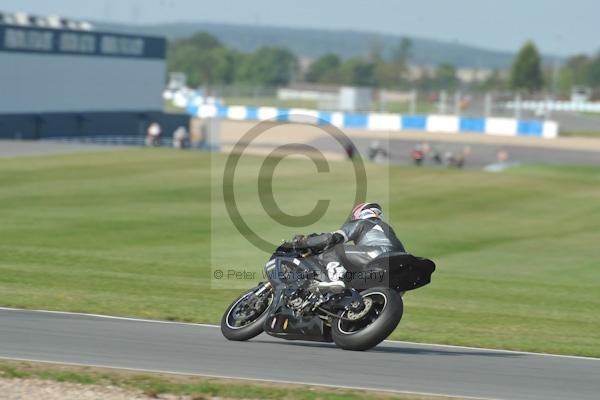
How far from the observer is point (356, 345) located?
10781 mm

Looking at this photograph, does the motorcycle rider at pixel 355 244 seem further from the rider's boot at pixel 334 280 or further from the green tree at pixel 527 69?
the green tree at pixel 527 69

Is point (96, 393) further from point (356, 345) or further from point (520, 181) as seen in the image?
point (520, 181)

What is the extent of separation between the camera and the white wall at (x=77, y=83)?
62.3 meters

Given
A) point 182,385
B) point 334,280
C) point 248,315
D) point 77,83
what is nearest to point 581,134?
point 77,83

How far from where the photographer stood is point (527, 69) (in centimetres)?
17325

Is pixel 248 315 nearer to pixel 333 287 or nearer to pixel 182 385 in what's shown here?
pixel 333 287

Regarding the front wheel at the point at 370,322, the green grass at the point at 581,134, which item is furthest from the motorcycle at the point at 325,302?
the green grass at the point at 581,134

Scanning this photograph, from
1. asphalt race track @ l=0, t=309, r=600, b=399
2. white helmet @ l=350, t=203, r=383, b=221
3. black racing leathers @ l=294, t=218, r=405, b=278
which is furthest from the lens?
white helmet @ l=350, t=203, r=383, b=221

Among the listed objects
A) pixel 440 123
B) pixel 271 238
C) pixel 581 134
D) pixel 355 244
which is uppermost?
pixel 355 244

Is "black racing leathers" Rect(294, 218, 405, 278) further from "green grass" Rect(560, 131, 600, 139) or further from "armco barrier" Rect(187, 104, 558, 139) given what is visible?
"green grass" Rect(560, 131, 600, 139)

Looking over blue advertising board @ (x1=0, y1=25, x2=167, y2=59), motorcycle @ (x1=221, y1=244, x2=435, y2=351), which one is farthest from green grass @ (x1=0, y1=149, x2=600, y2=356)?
blue advertising board @ (x1=0, y1=25, x2=167, y2=59)

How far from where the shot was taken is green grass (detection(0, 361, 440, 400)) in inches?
356

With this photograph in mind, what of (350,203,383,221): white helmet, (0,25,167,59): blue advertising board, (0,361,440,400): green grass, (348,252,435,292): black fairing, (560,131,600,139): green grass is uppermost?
(0,25,167,59): blue advertising board

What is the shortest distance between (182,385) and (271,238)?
18.2 metres
